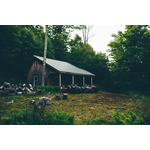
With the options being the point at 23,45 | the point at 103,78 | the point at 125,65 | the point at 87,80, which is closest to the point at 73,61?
the point at 87,80

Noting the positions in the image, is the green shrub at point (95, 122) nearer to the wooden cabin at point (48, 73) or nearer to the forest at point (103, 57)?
the wooden cabin at point (48, 73)

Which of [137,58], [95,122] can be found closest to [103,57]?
[137,58]

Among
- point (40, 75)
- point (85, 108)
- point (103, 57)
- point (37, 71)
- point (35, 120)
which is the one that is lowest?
point (85, 108)

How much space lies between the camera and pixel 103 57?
21047mm

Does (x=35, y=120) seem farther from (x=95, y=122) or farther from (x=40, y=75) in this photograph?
(x=40, y=75)

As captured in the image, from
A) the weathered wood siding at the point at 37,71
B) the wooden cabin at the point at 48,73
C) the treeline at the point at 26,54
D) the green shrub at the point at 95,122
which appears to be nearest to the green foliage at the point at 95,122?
the green shrub at the point at 95,122

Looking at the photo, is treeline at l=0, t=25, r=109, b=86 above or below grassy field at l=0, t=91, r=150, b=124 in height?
above

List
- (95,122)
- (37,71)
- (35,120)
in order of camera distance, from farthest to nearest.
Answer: (37,71) → (95,122) → (35,120)

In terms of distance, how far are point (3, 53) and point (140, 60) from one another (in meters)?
19.1

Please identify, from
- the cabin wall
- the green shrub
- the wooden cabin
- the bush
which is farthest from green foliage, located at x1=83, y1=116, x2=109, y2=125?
the cabin wall

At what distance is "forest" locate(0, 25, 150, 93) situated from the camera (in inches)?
491

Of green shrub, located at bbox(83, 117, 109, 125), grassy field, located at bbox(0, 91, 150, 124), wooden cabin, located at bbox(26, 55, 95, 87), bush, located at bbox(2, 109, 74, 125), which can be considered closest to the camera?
bush, located at bbox(2, 109, 74, 125)

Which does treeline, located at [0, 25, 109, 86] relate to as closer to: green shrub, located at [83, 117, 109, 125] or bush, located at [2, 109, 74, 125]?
bush, located at [2, 109, 74, 125]

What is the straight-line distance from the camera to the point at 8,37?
52.2ft
